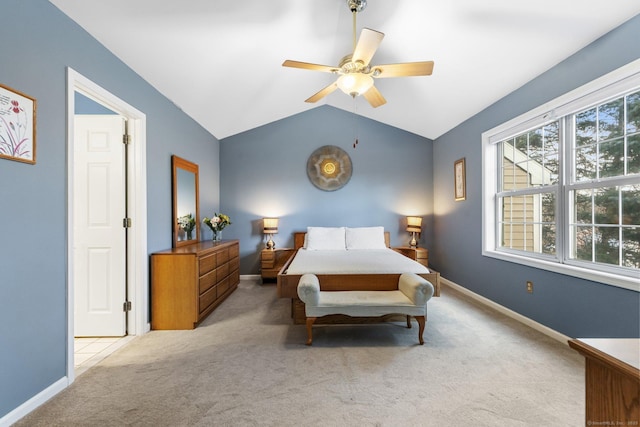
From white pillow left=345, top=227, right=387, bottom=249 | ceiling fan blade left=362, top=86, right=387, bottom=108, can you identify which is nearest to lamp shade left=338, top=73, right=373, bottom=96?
ceiling fan blade left=362, top=86, right=387, bottom=108

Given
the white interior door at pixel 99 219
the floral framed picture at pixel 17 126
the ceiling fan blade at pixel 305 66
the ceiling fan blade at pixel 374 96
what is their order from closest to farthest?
1. the floral framed picture at pixel 17 126
2. the ceiling fan blade at pixel 305 66
3. the white interior door at pixel 99 219
4. the ceiling fan blade at pixel 374 96

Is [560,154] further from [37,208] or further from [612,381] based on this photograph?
[37,208]

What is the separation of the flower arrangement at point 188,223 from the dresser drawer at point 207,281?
69cm

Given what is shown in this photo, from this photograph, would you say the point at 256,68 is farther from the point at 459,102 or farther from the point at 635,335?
the point at 635,335

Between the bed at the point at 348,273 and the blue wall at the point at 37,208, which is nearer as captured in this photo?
the blue wall at the point at 37,208

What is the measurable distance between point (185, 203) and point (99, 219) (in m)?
1.03

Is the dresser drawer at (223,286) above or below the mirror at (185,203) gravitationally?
below

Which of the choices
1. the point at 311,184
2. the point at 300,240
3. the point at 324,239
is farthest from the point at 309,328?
the point at 311,184

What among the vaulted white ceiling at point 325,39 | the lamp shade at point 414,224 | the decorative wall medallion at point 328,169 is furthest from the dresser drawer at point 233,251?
the lamp shade at point 414,224

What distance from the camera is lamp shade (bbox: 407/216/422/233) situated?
4810 millimetres

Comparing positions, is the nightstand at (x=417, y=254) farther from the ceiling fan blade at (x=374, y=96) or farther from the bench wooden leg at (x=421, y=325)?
the ceiling fan blade at (x=374, y=96)

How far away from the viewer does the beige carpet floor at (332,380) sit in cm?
→ 158

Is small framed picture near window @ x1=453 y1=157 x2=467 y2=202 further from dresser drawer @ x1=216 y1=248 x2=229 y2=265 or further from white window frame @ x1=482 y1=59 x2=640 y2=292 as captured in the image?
dresser drawer @ x1=216 y1=248 x2=229 y2=265

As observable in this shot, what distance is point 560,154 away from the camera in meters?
2.61
